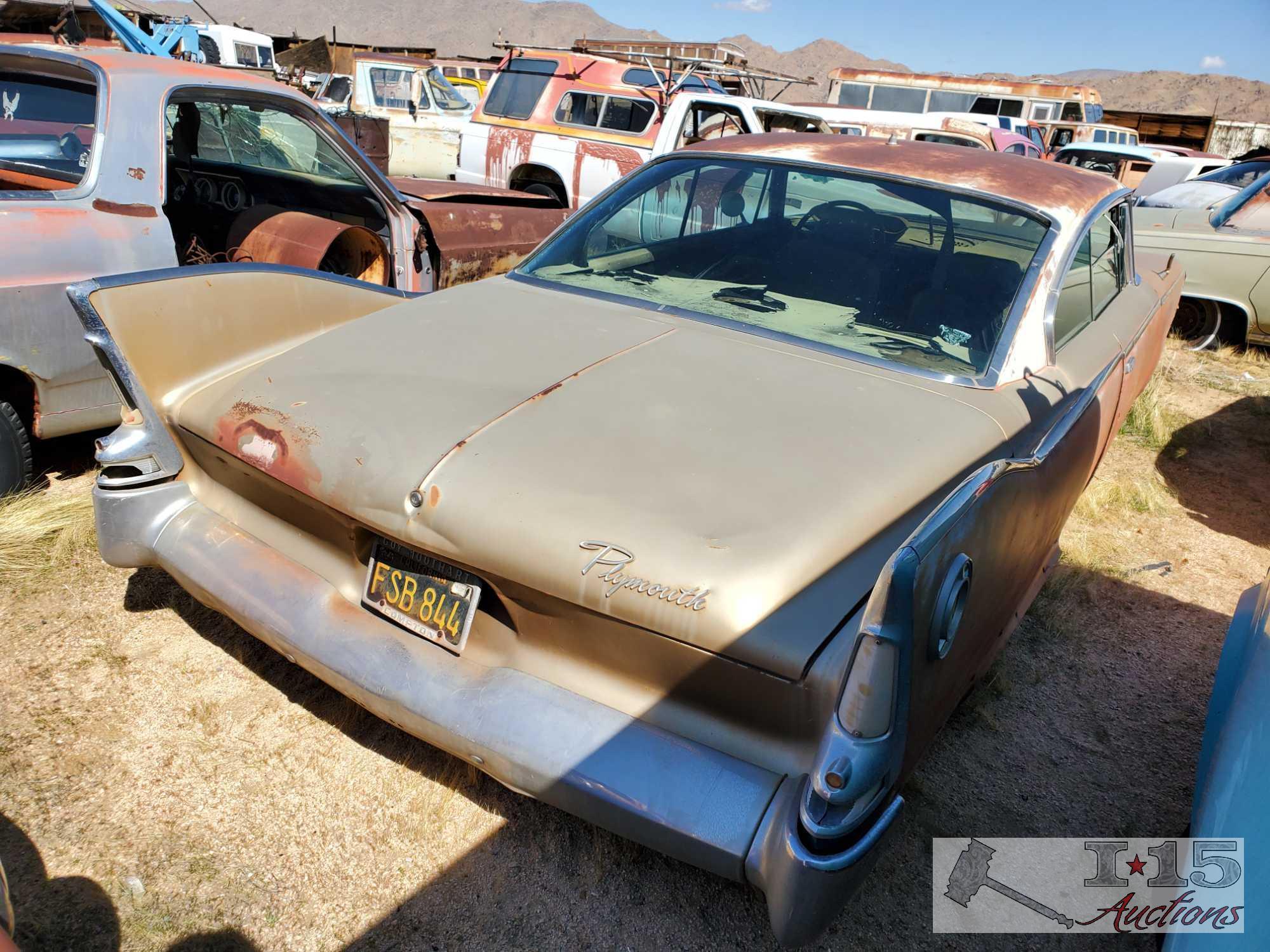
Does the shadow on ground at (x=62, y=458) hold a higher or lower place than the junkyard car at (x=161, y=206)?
lower

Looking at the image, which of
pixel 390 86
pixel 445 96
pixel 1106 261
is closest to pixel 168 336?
pixel 1106 261

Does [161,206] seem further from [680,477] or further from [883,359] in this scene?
[883,359]

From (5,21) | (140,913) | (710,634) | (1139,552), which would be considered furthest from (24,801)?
(5,21)

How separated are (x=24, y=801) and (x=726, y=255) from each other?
2548mm

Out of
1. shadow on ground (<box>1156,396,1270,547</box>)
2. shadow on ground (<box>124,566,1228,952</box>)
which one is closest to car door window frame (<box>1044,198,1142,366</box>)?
shadow on ground (<box>124,566,1228,952</box>)

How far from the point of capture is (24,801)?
211 cm

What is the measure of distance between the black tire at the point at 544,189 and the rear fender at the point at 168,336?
5.97m

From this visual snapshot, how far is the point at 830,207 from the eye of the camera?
3074 millimetres

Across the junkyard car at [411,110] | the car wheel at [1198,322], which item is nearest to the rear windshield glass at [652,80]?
the junkyard car at [411,110]

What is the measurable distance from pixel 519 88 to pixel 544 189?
1297mm

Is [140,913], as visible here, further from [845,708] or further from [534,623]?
[845,708]

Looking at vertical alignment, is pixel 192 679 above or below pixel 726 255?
below

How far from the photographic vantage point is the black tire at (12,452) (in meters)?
3.15

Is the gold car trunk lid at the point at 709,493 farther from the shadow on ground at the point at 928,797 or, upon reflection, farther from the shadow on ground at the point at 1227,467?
the shadow on ground at the point at 1227,467
